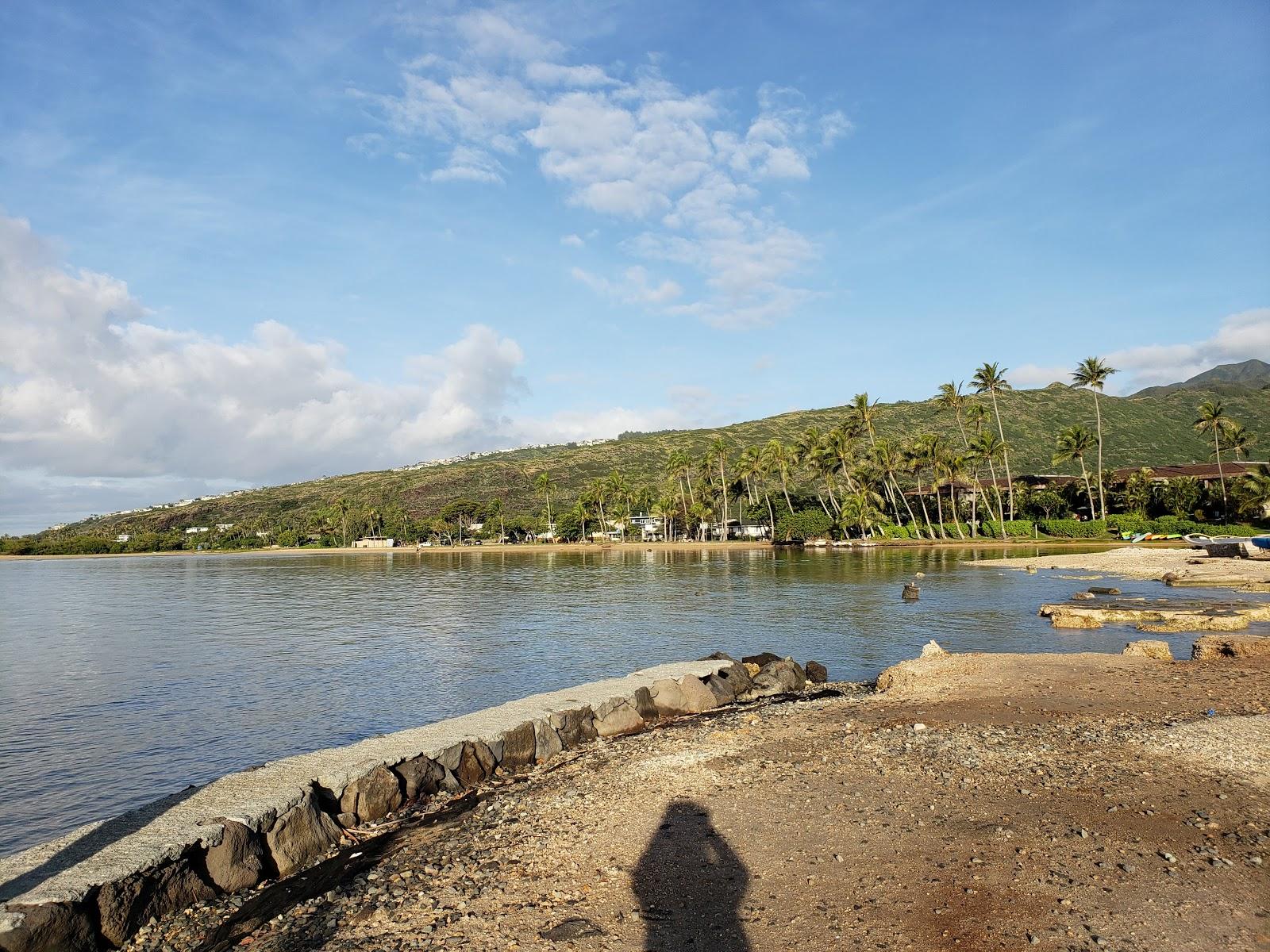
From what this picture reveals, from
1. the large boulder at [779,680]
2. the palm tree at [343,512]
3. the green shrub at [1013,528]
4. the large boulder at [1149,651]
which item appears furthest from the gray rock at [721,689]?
the palm tree at [343,512]

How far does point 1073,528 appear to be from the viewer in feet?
290

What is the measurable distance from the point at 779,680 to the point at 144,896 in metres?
14.1

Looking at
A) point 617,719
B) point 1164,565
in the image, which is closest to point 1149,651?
point 617,719

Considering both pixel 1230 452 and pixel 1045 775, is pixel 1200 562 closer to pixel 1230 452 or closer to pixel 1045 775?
pixel 1045 775

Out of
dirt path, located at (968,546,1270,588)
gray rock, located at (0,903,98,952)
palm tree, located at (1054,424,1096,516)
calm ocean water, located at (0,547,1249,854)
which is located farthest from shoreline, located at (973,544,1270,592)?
gray rock, located at (0,903,98,952)

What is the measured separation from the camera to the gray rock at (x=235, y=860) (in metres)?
8.30

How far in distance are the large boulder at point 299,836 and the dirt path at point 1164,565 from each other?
42690 mm

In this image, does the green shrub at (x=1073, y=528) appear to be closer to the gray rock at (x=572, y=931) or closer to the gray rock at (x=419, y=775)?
the gray rock at (x=419, y=775)

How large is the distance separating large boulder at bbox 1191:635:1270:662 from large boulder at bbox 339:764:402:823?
18.6m

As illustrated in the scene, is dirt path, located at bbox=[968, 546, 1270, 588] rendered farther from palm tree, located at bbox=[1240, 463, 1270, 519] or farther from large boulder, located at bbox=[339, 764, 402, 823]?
large boulder, located at bbox=[339, 764, 402, 823]

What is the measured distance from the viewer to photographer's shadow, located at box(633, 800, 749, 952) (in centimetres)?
655

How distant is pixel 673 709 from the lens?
1652 cm

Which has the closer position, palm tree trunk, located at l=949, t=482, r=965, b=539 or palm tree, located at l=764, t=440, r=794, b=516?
palm tree trunk, located at l=949, t=482, r=965, b=539

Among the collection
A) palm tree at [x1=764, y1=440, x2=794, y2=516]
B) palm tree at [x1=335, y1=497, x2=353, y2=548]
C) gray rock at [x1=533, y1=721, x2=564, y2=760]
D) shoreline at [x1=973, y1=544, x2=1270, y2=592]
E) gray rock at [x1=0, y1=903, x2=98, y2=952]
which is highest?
palm tree at [x1=764, y1=440, x2=794, y2=516]
